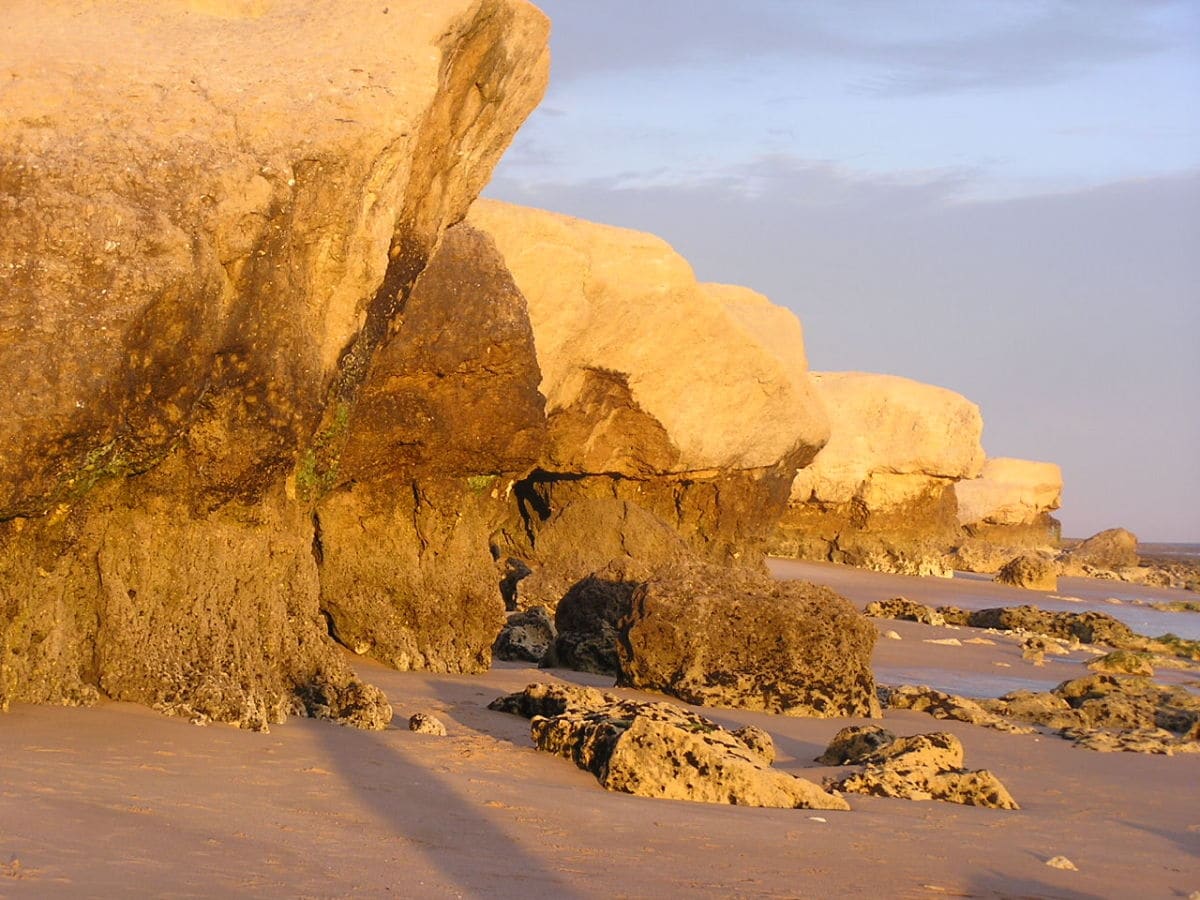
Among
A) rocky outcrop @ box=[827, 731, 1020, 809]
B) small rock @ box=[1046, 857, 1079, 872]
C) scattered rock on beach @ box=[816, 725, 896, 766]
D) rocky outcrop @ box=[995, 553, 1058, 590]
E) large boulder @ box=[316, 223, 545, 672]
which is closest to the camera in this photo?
small rock @ box=[1046, 857, 1079, 872]

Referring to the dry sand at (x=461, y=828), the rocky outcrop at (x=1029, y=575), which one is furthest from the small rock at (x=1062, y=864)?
the rocky outcrop at (x=1029, y=575)

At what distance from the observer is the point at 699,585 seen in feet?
36.3

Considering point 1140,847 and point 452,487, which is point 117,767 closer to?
point 1140,847

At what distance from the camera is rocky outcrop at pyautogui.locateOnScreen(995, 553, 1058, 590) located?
32125 mm

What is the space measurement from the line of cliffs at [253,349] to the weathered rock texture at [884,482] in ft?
68.8

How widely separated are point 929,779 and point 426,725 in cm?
264

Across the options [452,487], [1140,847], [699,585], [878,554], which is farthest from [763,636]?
[878,554]

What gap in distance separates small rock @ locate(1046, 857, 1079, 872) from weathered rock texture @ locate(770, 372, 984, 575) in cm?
2753

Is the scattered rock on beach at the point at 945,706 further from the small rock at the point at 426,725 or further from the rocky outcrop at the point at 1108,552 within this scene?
the rocky outcrop at the point at 1108,552

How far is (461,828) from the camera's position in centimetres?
568

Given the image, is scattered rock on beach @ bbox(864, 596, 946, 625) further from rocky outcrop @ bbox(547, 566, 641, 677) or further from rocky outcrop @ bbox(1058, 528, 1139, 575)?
rocky outcrop @ bbox(1058, 528, 1139, 575)

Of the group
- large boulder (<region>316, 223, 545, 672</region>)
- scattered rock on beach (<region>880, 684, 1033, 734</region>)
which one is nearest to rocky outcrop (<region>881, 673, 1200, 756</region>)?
scattered rock on beach (<region>880, 684, 1033, 734</region>)

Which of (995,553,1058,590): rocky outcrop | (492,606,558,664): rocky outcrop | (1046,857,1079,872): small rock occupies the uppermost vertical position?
(995,553,1058,590): rocky outcrop

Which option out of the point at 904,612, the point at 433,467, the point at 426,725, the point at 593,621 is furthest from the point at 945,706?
the point at 904,612
